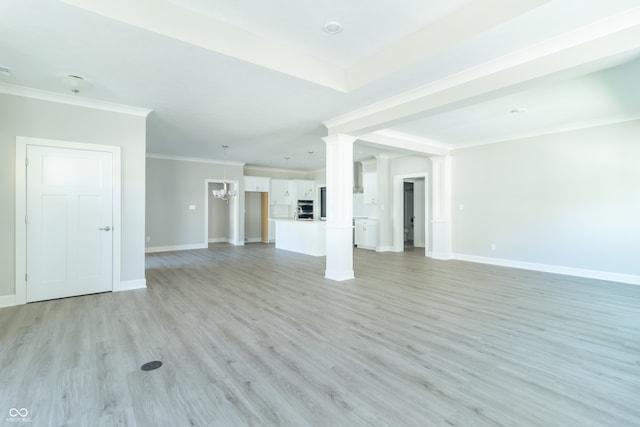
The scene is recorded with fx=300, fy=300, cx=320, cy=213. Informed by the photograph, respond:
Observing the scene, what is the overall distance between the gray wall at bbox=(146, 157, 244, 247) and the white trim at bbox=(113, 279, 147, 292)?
171 inches

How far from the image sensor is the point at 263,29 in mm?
2938

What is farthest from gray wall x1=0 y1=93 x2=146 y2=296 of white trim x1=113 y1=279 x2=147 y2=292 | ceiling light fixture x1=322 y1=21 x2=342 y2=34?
ceiling light fixture x1=322 y1=21 x2=342 y2=34

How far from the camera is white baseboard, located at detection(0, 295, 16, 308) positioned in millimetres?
3714

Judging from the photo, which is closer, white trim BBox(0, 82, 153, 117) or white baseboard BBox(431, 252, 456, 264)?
white trim BBox(0, 82, 153, 117)

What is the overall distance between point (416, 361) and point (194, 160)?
8530mm

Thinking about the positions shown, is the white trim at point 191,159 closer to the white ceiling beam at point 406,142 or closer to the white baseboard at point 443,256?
the white ceiling beam at point 406,142

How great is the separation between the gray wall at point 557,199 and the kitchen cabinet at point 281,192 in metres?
6.01

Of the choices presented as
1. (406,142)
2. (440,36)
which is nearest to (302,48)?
(440,36)

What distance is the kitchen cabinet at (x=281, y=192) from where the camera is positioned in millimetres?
10938

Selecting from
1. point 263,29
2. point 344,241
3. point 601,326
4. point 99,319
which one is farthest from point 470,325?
point 99,319

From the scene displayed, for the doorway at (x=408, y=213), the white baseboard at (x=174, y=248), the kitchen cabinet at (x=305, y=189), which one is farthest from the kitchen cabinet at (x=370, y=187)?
the white baseboard at (x=174, y=248)

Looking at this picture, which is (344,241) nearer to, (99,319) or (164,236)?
(99,319)

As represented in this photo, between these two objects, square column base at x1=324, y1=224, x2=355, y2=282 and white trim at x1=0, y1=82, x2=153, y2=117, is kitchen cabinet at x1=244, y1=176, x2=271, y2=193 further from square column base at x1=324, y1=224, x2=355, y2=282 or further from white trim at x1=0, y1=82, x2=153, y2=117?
square column base at x1=324, y1=224, x2=355, y2=282

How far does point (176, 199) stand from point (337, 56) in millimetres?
7084
